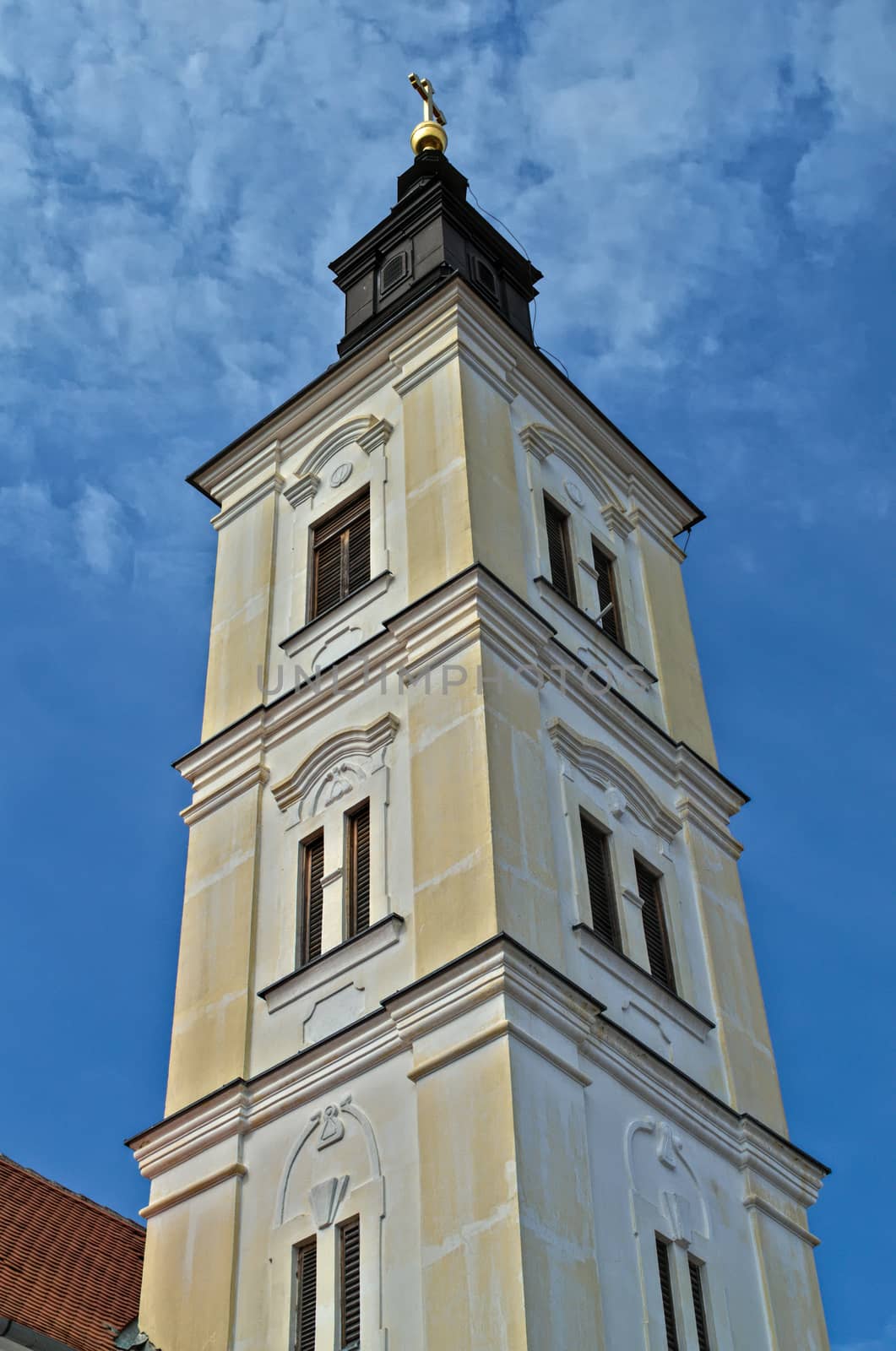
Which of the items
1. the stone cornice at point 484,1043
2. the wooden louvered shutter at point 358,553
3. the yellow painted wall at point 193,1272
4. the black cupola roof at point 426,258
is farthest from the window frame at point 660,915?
the black cupola roof at point 426,258

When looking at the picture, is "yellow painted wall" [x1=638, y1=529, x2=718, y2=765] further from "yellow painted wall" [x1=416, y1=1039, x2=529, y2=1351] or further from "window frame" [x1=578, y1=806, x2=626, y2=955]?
"yellow painted wall" [x1=416, y1=1039, x2=529, y2=1351]

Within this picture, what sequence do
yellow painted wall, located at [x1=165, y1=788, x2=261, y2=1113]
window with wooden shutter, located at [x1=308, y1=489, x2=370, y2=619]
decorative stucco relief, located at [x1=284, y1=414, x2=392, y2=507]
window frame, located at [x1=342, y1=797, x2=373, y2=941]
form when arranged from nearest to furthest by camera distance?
window frame, located at [x1=342, y1=797, x2=373, y2=941] → yellow painted wall, located at [x1=165, y1=788, x2=261, y2=1113] → window with wooden shutter, located at [x1=308, y1=489, x2=370, y2=619] → decorative stucco relief, located at [x1=284, y1=414, x2=392, y2=507]

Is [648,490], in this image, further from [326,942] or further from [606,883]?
[326,942]

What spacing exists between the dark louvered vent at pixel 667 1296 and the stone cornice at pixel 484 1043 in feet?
5.13

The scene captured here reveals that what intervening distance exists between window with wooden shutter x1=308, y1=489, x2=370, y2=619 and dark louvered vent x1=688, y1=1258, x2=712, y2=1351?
9.45 meters

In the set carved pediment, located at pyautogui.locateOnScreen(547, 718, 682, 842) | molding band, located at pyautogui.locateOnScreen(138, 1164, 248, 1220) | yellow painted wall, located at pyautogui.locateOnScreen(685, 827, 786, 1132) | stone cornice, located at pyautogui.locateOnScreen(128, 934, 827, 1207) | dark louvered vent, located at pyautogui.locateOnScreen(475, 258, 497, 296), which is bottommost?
molding band, located at pyautogui.locateOnScreen(138, 1164, 248, 1220)

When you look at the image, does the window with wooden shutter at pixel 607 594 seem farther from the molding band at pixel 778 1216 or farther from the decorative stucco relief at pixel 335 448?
the molding band at pixel 778 1216

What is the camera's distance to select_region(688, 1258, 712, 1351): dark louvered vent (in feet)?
60.0

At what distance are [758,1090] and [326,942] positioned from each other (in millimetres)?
5205

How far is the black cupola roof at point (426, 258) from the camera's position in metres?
30.7

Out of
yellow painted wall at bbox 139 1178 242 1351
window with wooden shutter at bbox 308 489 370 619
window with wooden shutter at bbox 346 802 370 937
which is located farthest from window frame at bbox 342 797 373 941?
window with wooden shutter at bbox 308 489 370 619

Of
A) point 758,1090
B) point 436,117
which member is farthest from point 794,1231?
point 436,117

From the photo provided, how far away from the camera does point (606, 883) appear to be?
21516 mm

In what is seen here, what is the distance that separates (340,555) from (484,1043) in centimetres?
923
